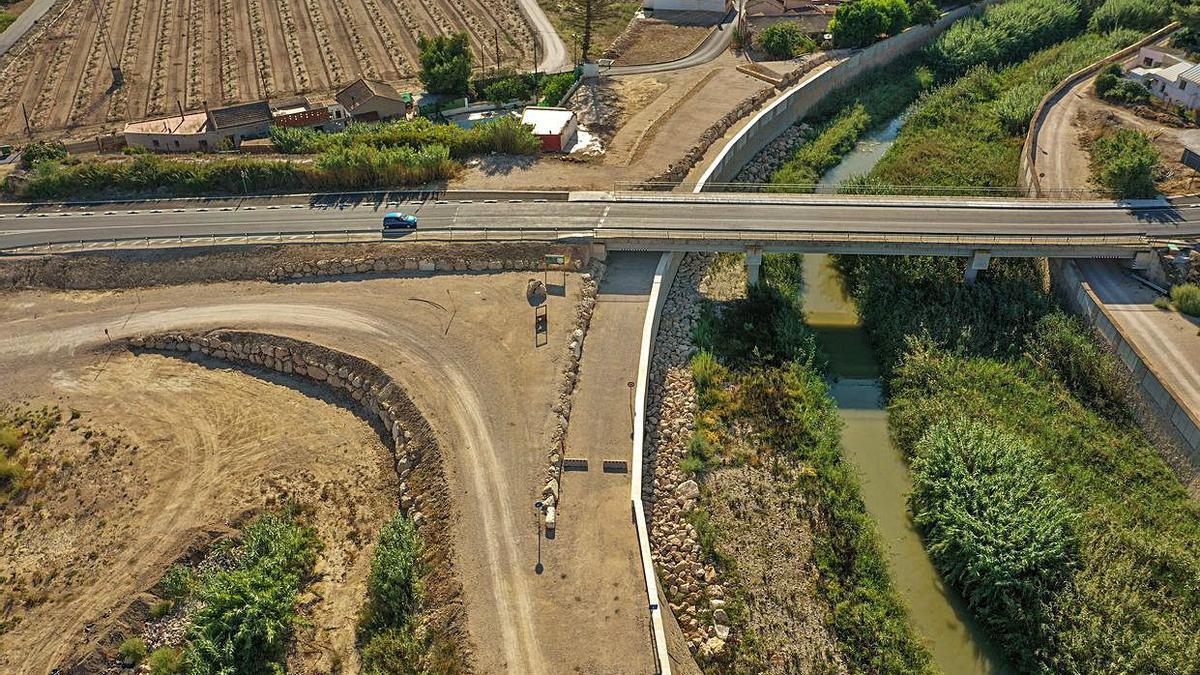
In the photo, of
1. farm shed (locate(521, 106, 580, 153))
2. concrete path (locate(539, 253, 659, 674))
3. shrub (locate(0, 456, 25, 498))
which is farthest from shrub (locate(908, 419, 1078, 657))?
shrub (locate(0, 456, 25, 498))

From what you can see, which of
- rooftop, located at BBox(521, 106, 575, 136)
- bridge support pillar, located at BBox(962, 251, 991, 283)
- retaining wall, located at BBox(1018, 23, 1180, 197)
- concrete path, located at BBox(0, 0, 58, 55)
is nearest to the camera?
bridge support pillar, located at BBox(962, 251, 991, 283)

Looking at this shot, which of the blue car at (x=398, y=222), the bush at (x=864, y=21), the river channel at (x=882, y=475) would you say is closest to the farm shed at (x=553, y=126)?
the blue car at (x=398, y=222)

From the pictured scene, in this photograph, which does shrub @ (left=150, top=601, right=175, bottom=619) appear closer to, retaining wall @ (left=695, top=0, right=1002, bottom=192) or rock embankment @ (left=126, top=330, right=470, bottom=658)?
rock embankment @ (left=126, top=330, right=470, bottom=658)

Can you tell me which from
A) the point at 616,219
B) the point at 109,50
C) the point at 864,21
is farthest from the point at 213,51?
the point at 864,21

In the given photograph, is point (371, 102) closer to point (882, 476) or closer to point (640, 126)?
point (640, 126)

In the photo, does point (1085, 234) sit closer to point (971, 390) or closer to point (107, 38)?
point (971, 390)
